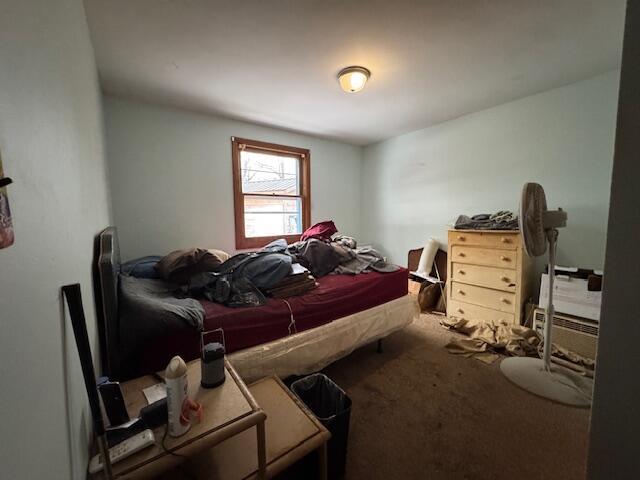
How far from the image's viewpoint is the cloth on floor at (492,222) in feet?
8.02

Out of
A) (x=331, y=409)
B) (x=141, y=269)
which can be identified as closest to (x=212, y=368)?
(x=331, y=409)

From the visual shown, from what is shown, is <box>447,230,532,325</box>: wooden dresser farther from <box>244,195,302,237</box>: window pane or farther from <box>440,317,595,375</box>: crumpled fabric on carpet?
<box>244,195,302,237</box>: window pane

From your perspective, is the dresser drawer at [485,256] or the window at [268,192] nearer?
the dresser drawer at [485,256]

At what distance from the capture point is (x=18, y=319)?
39 cm

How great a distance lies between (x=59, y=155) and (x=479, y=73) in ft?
9.14

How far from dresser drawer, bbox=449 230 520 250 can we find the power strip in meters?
2.87

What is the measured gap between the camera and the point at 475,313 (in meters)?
2.67

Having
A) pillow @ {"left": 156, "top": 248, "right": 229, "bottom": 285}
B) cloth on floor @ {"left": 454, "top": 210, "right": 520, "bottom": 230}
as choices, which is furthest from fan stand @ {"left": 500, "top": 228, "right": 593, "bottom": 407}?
pillow @ {"left": 156, "top": 248, "right": 229, "bottom": 285}

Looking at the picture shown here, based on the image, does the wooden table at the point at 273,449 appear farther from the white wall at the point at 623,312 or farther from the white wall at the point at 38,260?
the white wall at the point at 623,312

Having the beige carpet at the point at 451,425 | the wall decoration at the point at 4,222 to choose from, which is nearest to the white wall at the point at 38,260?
the wall decoration at the point at 4,222

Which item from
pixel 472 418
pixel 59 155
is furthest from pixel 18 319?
pixel 472 418

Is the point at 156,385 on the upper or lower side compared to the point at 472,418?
upper

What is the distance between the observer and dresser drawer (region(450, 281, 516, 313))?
244cm

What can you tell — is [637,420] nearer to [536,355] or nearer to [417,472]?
[417,472]
